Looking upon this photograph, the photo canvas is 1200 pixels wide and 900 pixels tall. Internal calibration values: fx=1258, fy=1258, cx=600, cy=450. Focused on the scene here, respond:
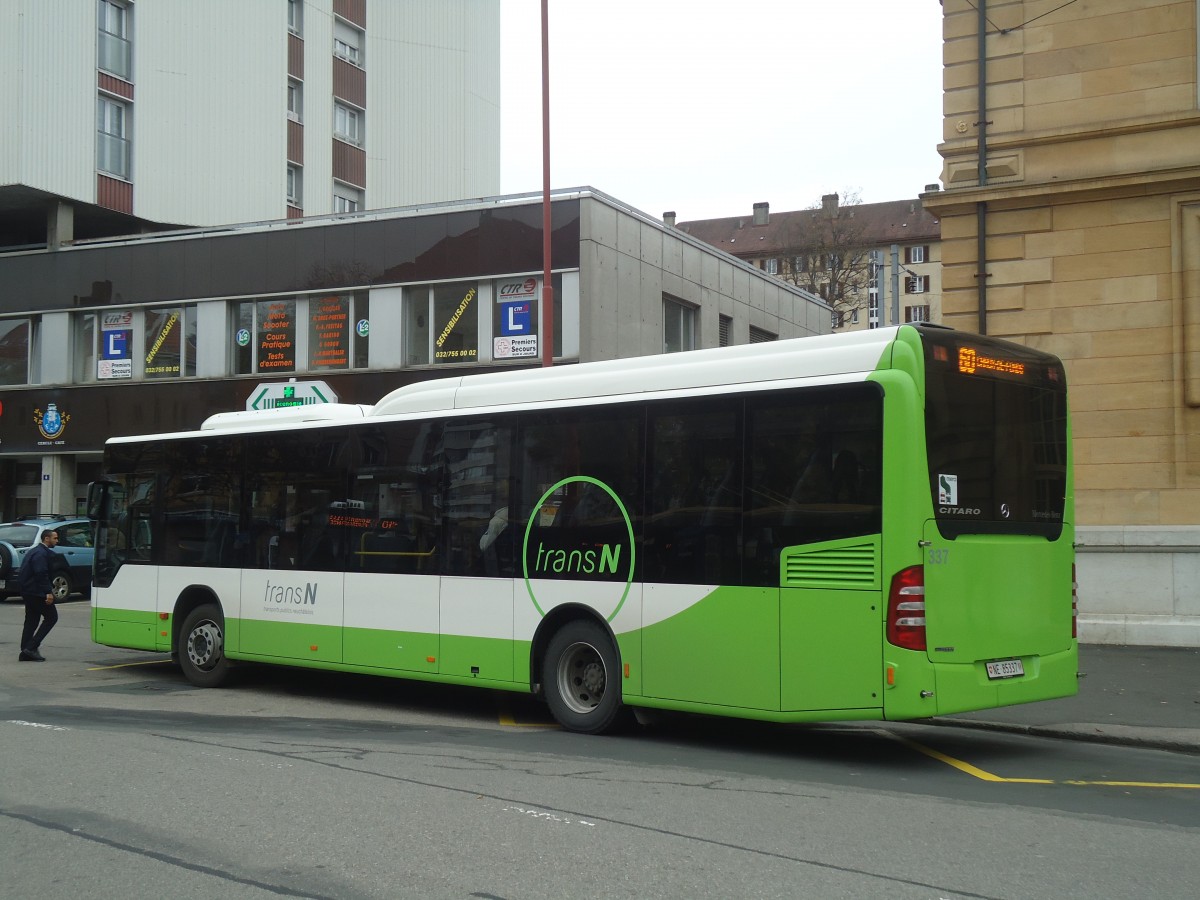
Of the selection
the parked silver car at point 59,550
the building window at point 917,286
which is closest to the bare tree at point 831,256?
the parked silver car at point 59,550

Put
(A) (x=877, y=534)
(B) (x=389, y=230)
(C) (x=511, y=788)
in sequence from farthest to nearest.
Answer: (B) (x=389, y=230), (A) (x=877, y=534), (C) (x=511, y=788)

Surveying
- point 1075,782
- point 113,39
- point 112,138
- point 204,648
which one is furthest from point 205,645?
point 113,39

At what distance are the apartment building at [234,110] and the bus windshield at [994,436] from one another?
2928 centimetres

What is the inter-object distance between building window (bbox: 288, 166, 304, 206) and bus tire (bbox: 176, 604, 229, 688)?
28869mm

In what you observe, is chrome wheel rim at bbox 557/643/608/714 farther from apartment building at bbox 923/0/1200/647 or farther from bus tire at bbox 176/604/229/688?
apartment building at bbox 923/0/1200/647

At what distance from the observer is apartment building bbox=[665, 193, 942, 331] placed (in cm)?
5428

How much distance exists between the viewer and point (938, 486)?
862 cm

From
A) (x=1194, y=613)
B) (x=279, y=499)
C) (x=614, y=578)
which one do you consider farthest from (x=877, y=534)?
(x=1194, y=613)

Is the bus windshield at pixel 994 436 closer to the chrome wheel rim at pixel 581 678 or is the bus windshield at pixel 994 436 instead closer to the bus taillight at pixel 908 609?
the bus taillight at pixel 908 609

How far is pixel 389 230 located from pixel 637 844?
79.1ft

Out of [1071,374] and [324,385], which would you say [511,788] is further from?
[324,385]

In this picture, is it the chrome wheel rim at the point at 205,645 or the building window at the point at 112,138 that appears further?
the building window at the point at 112,138

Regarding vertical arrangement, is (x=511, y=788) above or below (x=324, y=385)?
below

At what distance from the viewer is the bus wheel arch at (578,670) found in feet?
33.7
